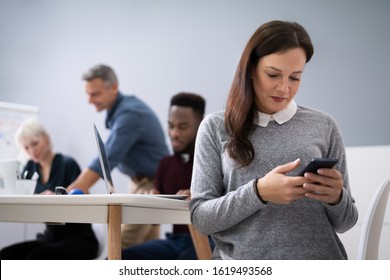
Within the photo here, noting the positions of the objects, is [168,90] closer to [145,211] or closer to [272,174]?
[145,211]

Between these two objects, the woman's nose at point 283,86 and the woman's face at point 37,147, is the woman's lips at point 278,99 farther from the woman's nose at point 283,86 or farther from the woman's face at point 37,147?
the woman's face at point 37,147

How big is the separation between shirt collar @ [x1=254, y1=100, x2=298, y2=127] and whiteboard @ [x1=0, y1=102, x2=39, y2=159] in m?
2.82

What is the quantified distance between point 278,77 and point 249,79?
0.26ft

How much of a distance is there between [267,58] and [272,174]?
33 centimetres

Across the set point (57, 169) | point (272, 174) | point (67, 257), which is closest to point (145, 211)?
point (272, 174)

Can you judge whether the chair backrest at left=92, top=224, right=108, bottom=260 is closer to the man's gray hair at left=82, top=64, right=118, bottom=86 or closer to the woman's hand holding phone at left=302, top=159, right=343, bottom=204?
the man's gray hair at left=82, top=64, right=118, bottom=86

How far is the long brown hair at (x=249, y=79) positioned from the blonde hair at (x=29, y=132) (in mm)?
2374

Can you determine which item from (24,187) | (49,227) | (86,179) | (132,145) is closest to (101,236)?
(49,227)

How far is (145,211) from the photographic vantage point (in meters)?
1.62

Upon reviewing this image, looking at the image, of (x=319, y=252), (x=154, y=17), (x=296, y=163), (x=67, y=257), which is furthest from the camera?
(x=154, y=17)

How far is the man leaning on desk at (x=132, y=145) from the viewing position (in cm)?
364

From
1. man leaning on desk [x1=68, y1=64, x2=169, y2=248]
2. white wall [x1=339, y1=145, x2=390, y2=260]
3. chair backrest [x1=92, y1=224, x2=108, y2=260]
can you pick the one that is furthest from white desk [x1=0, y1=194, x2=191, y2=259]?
man leaning on desk [x1=68, y1=64, x2=169, y2=248]

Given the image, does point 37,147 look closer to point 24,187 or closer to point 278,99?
point 24,187

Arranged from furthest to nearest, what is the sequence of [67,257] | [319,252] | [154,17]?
[154,17], [67,257], [319,252]
